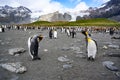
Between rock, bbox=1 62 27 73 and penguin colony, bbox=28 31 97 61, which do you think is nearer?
rock, bbox=1 62 27 73

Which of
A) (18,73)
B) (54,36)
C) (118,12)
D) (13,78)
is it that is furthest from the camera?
(118,12)

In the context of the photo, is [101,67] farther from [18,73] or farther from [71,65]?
[18,73]

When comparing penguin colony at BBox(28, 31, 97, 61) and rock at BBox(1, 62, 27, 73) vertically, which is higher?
penguin colony at BBox(28, 31, 97, 61)

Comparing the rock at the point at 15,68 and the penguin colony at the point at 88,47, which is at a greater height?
the penguin colony at the point at 88,47

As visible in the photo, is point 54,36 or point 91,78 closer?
point 91,78

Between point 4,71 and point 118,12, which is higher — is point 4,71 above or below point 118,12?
below

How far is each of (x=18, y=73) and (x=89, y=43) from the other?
Answer: 4038mm

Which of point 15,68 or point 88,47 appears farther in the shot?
point 88,47

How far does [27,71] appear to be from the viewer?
8.84 m

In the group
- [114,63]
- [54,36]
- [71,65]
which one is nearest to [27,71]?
[71,65]

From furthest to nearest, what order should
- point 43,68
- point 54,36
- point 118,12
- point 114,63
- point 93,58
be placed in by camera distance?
point 118,12 < point 54,36 < point 93,58 < point 114,63 < point 43,68

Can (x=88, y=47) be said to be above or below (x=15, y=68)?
above

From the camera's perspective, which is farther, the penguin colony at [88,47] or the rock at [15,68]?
the penguin colony at [88,47]

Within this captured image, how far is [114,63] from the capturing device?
10.2 meters
